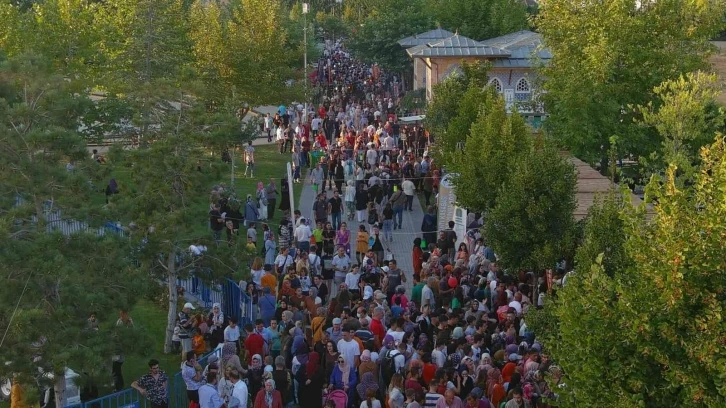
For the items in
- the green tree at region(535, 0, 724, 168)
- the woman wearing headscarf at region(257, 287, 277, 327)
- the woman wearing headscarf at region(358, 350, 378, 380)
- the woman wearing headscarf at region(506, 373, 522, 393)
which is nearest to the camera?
the woman wearing headscarf at region(506, 373, 522, 393)

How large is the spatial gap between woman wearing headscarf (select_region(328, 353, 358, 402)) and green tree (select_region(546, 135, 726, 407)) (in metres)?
4.48

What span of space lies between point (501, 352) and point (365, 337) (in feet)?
6.31

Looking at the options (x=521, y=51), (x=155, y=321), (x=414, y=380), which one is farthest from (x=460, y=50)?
(x=414, y=380)

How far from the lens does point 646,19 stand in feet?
104

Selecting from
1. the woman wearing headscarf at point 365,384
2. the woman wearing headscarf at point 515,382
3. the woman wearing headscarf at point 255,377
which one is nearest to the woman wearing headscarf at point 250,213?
the woman wearing headscarf at point 255,377

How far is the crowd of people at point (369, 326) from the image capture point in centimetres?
1362

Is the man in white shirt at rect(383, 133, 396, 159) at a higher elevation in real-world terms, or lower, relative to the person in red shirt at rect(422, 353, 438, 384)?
higher

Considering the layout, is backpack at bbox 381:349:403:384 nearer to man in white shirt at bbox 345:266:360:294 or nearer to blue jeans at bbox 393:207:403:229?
man in white shirt at bbox 345:266:360:294

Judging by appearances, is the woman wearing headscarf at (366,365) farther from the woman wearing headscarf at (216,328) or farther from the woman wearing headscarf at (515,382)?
the woman wearing headscarf at (216,328)

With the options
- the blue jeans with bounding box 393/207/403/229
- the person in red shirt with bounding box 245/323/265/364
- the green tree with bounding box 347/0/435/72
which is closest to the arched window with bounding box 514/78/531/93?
the blue jeans with bounding box 393/207/403/229

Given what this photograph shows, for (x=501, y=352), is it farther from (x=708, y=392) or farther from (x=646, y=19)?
(x=646, y=19)

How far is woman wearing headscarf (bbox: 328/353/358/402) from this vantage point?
1434cm

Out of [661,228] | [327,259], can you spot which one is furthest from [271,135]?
[661,228]

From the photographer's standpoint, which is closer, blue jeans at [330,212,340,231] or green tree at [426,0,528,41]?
blue jeans at [330,212,340,231]
